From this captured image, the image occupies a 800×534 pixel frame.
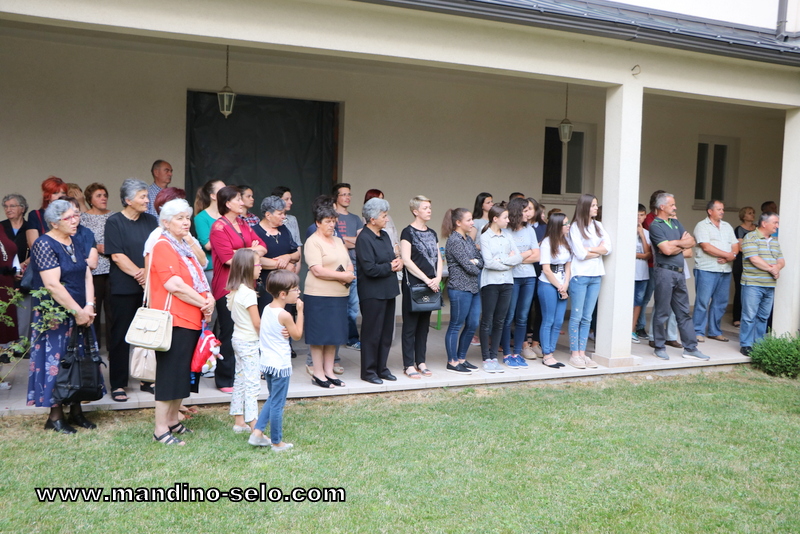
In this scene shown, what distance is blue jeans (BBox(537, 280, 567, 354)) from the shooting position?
799 centimetres

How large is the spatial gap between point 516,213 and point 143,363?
14.1 feet

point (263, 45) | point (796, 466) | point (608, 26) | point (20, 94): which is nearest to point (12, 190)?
point (20, 94)

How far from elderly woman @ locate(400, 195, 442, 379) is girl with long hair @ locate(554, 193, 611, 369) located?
168 centimetres

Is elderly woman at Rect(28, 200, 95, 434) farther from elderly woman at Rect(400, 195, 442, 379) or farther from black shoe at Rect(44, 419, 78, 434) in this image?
elderly woman at Rect(400, 195, 442, 379)

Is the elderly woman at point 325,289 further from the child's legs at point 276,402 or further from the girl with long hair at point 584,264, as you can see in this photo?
the girl with long hair at point 584,264

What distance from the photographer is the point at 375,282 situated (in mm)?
6918

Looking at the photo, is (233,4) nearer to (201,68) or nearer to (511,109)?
(201,68)

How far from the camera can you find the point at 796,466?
5301mm

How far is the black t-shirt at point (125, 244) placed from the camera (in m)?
5.88

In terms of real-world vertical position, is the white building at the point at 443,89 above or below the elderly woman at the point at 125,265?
above

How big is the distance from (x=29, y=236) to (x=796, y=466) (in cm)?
722

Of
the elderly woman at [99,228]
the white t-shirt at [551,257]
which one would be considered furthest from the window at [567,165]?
the elderly woman at [99,228]

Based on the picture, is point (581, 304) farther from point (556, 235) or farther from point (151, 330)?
point (151, 330)

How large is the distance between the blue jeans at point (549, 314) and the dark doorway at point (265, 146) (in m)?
3.86
